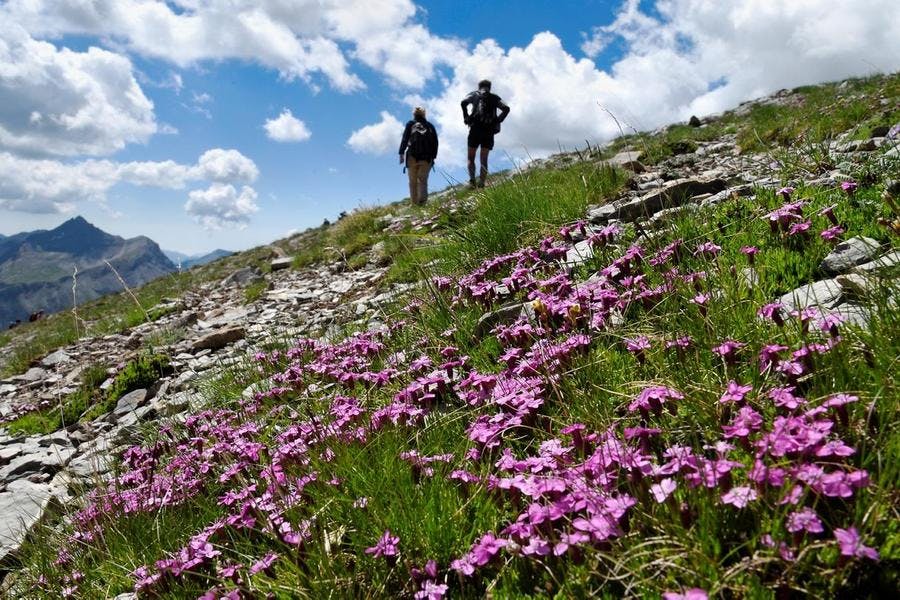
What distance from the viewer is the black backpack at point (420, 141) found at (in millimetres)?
19453

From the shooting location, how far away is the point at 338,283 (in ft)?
44.4

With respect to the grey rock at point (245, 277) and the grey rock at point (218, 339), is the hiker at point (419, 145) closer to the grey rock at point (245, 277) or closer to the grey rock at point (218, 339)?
the grey rock at point (245, 277)

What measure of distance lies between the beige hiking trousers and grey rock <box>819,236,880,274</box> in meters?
17.0

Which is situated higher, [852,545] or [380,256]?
[380,256]

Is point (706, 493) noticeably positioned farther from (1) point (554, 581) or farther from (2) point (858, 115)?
(2) point (858, 115)

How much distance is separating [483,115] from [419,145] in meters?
2.68

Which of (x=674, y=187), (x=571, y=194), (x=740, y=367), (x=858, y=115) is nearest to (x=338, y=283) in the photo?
(x=571, y=194)

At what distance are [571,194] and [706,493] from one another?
22.9ft

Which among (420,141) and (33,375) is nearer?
(33,375)

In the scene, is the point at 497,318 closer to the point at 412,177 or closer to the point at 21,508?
the point at 21,508

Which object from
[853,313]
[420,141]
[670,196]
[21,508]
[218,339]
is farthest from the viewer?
[420,141]

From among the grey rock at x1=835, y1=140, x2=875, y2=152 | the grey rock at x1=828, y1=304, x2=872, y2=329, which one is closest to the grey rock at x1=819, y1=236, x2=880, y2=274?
the grey rock at x1=828, y1=304, x2=872, y2=329

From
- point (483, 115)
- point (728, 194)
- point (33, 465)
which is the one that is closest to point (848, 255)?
point (728, 194)

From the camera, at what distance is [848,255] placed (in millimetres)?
3953
